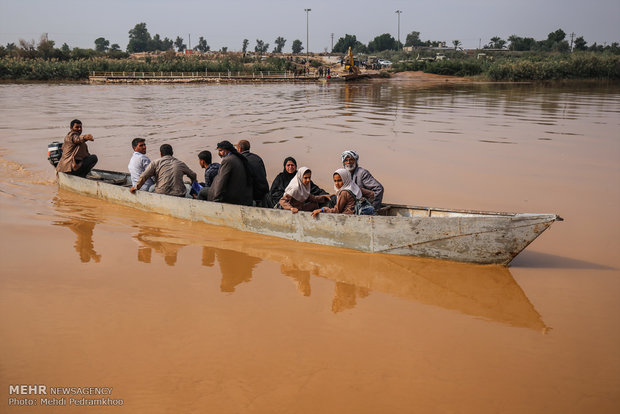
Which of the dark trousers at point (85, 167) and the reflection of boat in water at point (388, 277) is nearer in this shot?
the reflection of boat in water at point (388, 277)

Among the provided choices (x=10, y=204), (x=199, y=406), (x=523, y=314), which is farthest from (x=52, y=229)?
(x=523, y=314)

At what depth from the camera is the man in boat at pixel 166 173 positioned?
747 centimetres

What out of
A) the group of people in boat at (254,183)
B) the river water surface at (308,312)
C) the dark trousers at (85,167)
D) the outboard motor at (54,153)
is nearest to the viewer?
the river water surface at (308,312)

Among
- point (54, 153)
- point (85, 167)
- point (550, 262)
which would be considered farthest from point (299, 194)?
point (54, 153)

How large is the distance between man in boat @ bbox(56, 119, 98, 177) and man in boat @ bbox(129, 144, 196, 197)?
2159 millimetres

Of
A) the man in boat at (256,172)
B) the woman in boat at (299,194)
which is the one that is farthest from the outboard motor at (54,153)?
the woman in boat at (299,194)

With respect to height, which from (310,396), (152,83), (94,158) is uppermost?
(152,83)

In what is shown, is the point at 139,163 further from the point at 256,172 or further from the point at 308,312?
the point at 308,312

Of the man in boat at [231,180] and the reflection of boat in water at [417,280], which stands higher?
the man in boat at [231,180]

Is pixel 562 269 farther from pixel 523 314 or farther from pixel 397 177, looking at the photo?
pixel 397 177

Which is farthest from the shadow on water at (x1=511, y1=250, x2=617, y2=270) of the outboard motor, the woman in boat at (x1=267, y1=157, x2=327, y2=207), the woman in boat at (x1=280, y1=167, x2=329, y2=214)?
the outboard motor

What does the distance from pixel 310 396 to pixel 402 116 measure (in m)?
18.5

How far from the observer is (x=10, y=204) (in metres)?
8.59

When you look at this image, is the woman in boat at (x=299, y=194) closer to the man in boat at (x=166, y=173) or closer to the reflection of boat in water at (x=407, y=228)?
the reflection of boat in water at (x=407, y=228)
